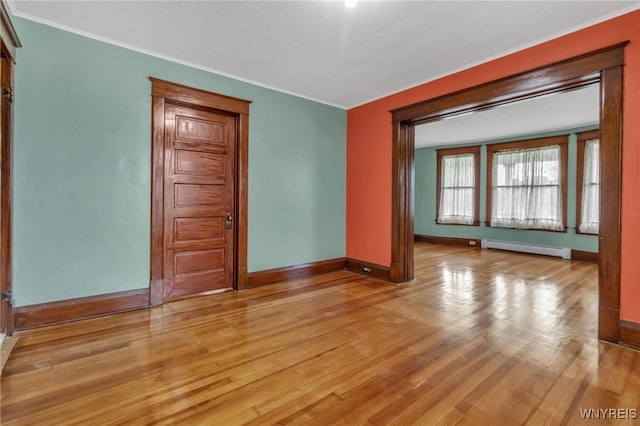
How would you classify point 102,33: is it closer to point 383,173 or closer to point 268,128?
point 268,128

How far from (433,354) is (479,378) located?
1.21ft

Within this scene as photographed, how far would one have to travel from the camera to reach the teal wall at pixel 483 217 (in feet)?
21.2

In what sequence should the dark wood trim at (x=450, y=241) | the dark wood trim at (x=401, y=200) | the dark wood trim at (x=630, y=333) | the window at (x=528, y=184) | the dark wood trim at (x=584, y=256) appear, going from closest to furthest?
the dark wood trim at (x=630, y=333) → the dark wood trim at (x=401, y=200) → the dark wood trim at (x=584, y=256) → the window at (x=528, y=184) → the dark wood trim at (x=450, y=241)

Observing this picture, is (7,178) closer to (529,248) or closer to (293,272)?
(293,272)

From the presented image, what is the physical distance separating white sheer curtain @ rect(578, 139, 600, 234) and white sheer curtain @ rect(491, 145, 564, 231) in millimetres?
415

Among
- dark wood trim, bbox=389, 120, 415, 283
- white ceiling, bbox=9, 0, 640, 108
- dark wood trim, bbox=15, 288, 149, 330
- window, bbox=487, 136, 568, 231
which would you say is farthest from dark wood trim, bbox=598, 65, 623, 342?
window, bbox=487, 136, 568, 231

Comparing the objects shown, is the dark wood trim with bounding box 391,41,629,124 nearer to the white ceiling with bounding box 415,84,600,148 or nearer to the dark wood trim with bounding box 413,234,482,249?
the white ceiling with bounding box 415,84,600,148

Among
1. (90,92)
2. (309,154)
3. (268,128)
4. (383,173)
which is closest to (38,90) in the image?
(90,92)

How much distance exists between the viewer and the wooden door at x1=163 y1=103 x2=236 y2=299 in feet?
11.5

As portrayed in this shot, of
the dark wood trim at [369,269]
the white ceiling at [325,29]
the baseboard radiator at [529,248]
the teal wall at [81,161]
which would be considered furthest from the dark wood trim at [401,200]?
the baseboard radiator at [529,248]

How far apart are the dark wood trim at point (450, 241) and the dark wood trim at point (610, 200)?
5285 mm

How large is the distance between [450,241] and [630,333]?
6212 millimetres

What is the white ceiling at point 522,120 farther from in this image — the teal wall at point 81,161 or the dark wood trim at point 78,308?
the dark wood trim at point 78,308

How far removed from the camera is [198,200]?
12.2 feet
